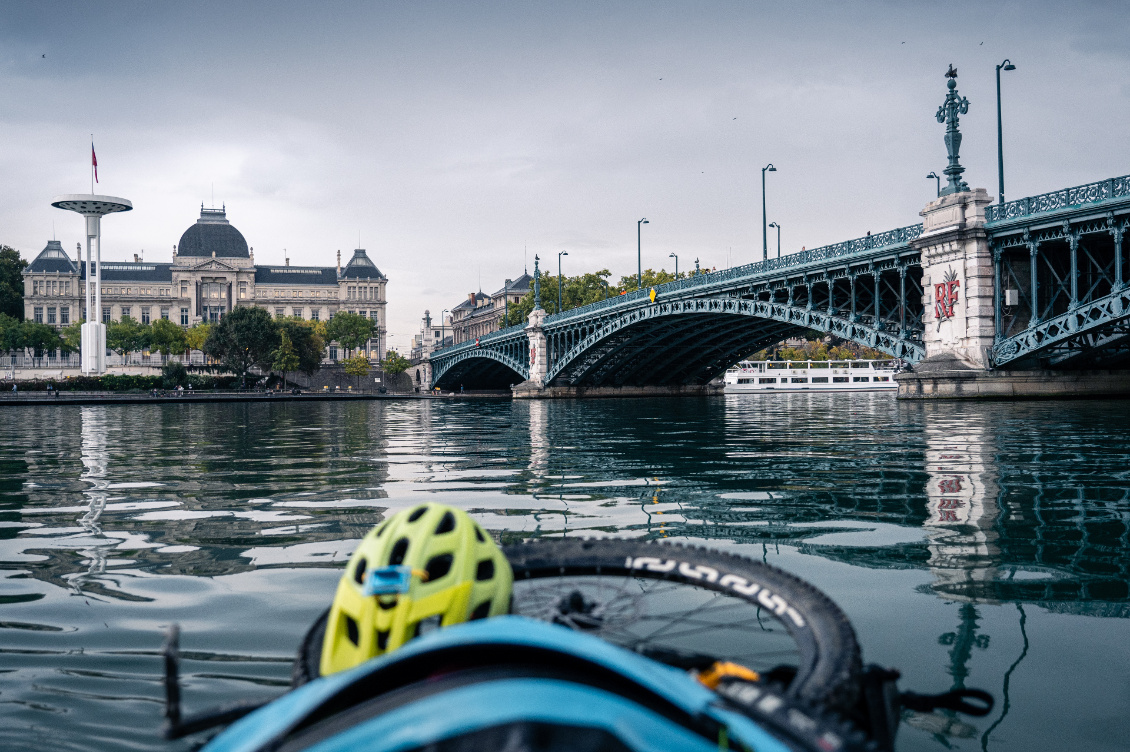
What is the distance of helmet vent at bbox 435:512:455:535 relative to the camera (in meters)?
2.44

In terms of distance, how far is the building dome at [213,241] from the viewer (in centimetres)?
13888

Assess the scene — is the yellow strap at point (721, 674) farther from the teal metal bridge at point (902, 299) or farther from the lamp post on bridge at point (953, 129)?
the lamp post on bridge at point (953, 129)

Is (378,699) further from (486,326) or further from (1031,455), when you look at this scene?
(486,326)

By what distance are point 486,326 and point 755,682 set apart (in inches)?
5231

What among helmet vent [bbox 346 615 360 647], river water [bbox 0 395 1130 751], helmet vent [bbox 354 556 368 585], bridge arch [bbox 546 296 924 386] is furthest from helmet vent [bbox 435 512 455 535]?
bridge arch [bbox 546 296 924 386]

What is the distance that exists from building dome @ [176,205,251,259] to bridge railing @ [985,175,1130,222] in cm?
13115

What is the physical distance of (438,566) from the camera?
2.37 metres

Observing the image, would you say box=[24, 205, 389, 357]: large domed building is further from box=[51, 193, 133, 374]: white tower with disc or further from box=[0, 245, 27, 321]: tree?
box=[51, 193, 133, 374]: white tower with disc

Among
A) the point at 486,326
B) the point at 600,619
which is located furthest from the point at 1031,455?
the point at 486,326

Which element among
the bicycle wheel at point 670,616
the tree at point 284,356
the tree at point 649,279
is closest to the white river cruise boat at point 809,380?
the tree at point 649,279

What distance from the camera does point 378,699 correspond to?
1.68 metres

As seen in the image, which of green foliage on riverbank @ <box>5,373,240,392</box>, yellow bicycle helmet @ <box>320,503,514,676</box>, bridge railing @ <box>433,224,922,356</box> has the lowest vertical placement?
yellow bicycle helmet @ <box>320,503,514,676</box>

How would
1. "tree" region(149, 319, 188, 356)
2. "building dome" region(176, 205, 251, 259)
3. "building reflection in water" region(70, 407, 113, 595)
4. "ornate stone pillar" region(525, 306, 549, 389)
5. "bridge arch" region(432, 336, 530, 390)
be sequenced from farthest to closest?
1. "building dome" region(176, 205, 251, 259)
2. "tree" region(149, 319, 188, 356)
3. "bridge arch" region(432, 336, 530, 390)
4. "ornate stone pillar" region(525, 306, 549, 389)
5. "building reflection in water" region(70, 407, 113, 595)

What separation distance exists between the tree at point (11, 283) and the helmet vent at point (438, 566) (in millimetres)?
138013
